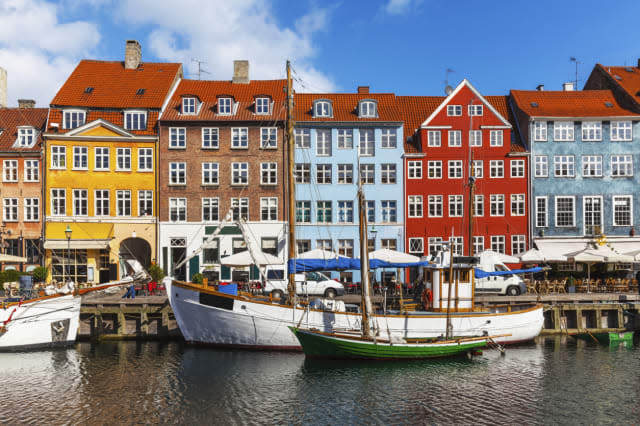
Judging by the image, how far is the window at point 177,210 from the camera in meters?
44.4

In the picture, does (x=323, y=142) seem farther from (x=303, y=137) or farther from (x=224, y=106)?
(x=224, y=106)

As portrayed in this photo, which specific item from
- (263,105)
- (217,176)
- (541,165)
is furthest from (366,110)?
(541,165)

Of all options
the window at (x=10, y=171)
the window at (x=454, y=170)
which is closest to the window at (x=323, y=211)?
the window at (x=454, y=170)

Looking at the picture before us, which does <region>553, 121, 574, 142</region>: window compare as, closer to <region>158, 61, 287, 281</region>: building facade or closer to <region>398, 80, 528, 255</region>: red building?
<region>398, 80, 528, 255</region>: red building

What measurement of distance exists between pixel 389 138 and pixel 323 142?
5.03 metres

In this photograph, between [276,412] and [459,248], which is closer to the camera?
[276,412]

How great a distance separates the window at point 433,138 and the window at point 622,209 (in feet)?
46.6

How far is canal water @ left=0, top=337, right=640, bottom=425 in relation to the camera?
18.7 m

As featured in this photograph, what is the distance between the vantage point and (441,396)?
818 inches

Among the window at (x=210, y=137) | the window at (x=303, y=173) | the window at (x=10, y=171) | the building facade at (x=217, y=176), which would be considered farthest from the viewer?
the window at (x=303, y=173)

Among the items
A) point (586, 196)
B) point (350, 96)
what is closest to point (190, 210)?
point (350, 96)

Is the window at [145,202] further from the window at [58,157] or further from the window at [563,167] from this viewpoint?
the window at [563,167]

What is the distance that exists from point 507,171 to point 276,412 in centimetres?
3251

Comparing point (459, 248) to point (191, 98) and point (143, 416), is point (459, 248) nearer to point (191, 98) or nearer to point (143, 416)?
point (191, 98)
